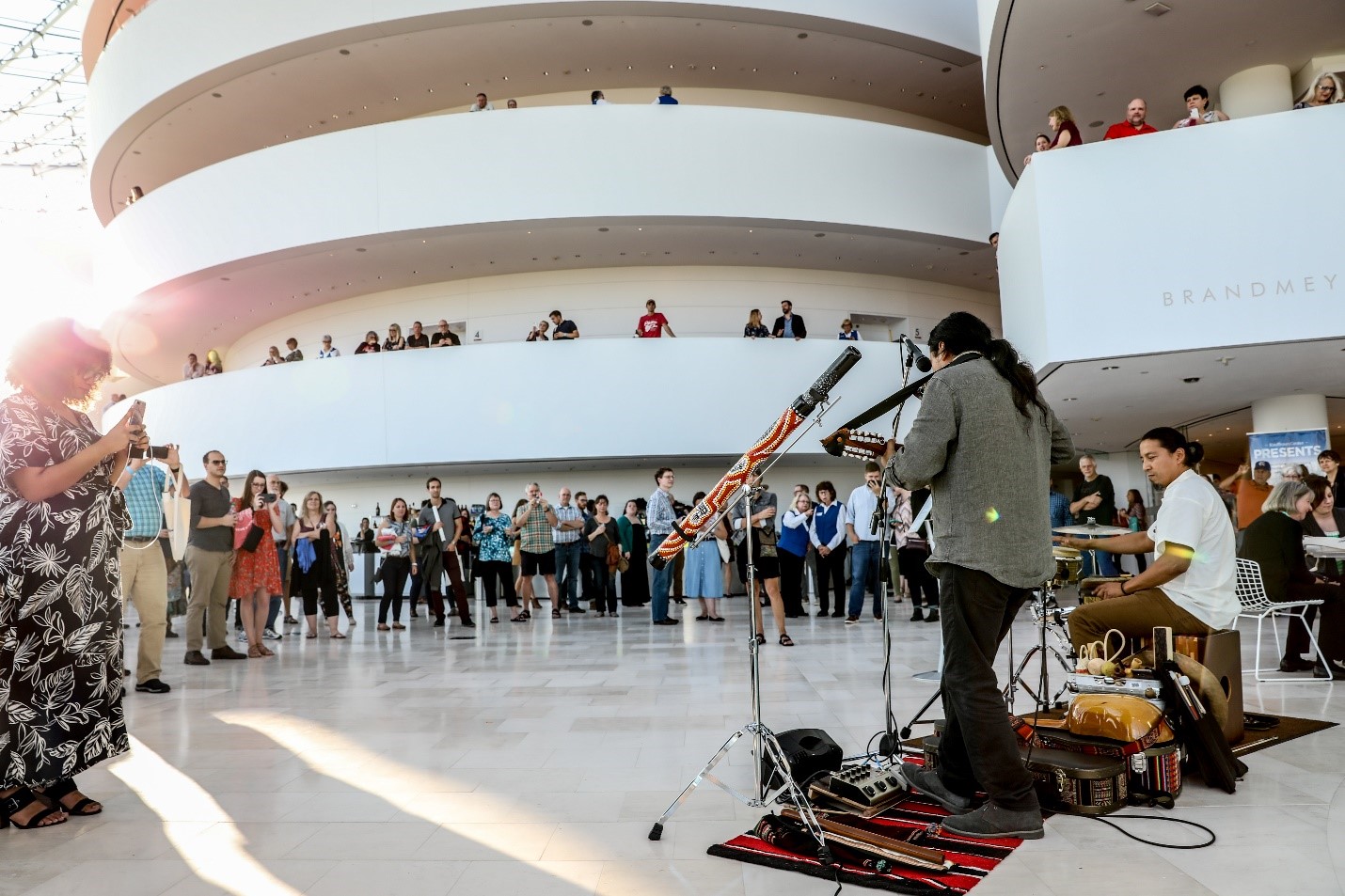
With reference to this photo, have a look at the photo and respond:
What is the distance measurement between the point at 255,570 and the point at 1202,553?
7.09 m

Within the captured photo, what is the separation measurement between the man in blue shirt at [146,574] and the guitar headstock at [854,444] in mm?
4562

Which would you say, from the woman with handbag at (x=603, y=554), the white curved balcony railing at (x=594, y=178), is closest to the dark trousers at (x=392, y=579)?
the woman with handbag at (x=603, y=554)

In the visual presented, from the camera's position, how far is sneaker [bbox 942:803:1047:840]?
2633 millimetres

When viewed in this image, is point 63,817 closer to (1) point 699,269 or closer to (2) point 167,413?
(1) point 699,269

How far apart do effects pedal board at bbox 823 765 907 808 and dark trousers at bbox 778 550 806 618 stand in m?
6.57

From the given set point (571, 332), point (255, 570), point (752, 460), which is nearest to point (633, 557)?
point (571, 332)

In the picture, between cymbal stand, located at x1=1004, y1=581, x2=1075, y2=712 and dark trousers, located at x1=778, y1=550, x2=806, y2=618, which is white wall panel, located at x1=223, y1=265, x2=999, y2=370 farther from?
cymbal stand, located at x1=1004, y1=581, x2=1075, y2=712

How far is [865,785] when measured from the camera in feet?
9.59

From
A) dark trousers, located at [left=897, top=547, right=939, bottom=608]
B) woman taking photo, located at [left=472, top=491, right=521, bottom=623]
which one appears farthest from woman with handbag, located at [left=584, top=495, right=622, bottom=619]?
Result: dark trousers, located at [left=897, top=547, right=939, bottom=608]

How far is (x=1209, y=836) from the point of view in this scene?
260cm

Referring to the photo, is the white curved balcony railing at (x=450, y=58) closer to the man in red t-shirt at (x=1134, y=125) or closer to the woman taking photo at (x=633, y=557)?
the man in red t-shirt at (x=1134, y=125)

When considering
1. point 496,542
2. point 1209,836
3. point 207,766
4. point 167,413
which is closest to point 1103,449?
point 496,542

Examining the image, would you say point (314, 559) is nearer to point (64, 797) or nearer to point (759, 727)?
point (64, 797)

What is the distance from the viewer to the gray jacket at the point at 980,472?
107 inches
